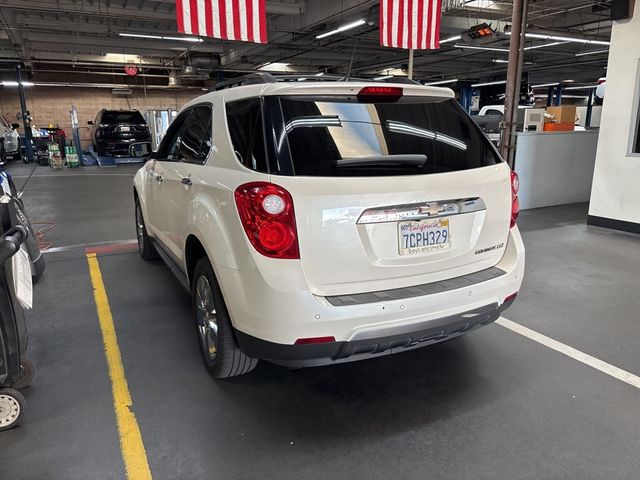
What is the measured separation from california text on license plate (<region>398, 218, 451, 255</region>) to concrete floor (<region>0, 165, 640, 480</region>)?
884 mm

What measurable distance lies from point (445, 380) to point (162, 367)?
1.70m

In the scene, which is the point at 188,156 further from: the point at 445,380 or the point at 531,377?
the point at 531,377

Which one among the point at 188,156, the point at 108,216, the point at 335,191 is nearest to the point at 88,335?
the point at 188,156

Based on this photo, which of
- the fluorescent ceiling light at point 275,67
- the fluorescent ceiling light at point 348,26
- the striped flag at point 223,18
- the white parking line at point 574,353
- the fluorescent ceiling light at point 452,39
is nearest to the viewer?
the white parking line at point 574,353

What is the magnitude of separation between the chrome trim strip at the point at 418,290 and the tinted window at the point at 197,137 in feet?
4.13

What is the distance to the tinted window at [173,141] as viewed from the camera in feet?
11.4

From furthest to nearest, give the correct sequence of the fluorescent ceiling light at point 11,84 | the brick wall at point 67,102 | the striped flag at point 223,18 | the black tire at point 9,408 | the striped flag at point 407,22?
the brick wall at point 67,102, the fluorescent ceiling light at point 11,84, the striped flag at point 407,22, the striped flag at point 223,18, the black tire at point 9,408

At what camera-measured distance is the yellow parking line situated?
6.80 ft

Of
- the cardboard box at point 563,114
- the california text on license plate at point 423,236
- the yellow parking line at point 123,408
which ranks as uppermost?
the cardboard box at point 563,114

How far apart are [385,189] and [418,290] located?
1.65ft

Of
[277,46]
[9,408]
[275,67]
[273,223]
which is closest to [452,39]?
[277,46]

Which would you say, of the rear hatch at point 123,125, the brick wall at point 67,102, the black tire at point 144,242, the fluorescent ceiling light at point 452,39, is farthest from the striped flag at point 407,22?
the brick wall at point 67,102

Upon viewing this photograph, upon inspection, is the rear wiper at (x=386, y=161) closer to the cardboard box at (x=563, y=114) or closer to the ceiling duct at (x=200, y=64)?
the cardboard box at (x=563, y=114)

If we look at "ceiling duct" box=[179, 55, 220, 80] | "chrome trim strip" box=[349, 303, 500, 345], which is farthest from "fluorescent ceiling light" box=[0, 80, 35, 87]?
"chrome trim strip" box=[349, 303, 500, 345]
